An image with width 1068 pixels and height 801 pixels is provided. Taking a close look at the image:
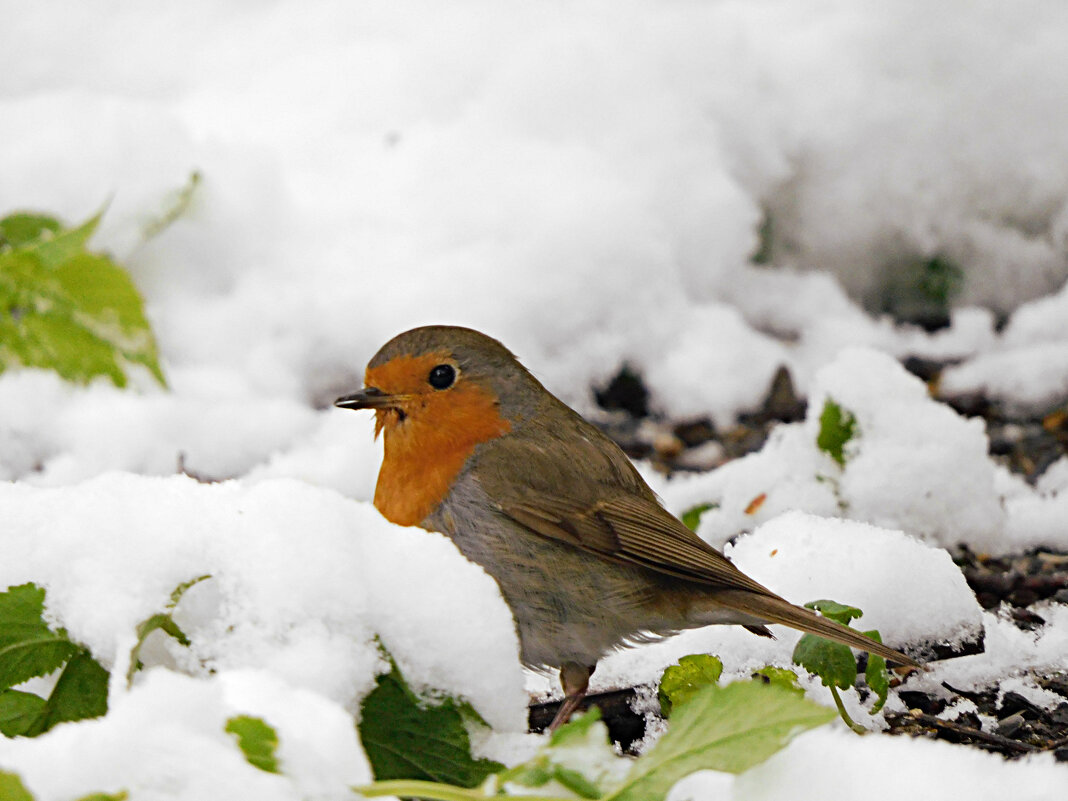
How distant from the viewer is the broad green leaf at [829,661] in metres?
1.80

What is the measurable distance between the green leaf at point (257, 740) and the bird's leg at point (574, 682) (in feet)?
3.94

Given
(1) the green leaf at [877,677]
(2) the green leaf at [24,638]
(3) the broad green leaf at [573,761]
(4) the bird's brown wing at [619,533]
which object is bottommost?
(3) the broad green leaf at [573,761]

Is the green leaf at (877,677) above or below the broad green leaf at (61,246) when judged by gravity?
below

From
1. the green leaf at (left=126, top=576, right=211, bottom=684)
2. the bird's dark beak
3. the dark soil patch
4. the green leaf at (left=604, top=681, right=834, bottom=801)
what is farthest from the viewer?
the bird's dark beak

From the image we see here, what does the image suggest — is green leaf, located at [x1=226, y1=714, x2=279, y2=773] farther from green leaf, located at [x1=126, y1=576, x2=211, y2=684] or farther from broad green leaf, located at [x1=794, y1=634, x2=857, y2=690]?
broad green leaf, located at [x1=794, y1=634, x2=857, y2=690]

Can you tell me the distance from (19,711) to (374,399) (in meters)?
1.23

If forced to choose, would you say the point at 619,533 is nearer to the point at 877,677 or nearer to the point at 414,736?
the point at 877,677

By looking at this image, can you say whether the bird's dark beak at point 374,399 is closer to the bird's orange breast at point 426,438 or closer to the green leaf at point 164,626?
the bird's orange breast at point 426,438

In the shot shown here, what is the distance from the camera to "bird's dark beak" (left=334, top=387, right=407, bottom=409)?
7.89 ft

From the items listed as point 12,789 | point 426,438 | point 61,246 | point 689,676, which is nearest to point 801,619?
point 689,676

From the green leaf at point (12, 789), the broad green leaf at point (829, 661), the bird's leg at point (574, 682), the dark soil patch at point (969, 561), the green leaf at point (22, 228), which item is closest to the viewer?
the green leaf at point (12, 789)

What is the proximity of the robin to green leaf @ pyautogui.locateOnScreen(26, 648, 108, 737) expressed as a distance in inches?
35.4

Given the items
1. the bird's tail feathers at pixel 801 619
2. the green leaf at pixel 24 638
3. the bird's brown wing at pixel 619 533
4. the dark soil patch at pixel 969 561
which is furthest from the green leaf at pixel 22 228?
the green leaf at pixel 24 638

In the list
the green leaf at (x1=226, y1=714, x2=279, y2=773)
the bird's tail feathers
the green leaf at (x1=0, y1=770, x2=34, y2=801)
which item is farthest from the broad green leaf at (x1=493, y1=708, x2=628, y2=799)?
the bird's tail feathers
